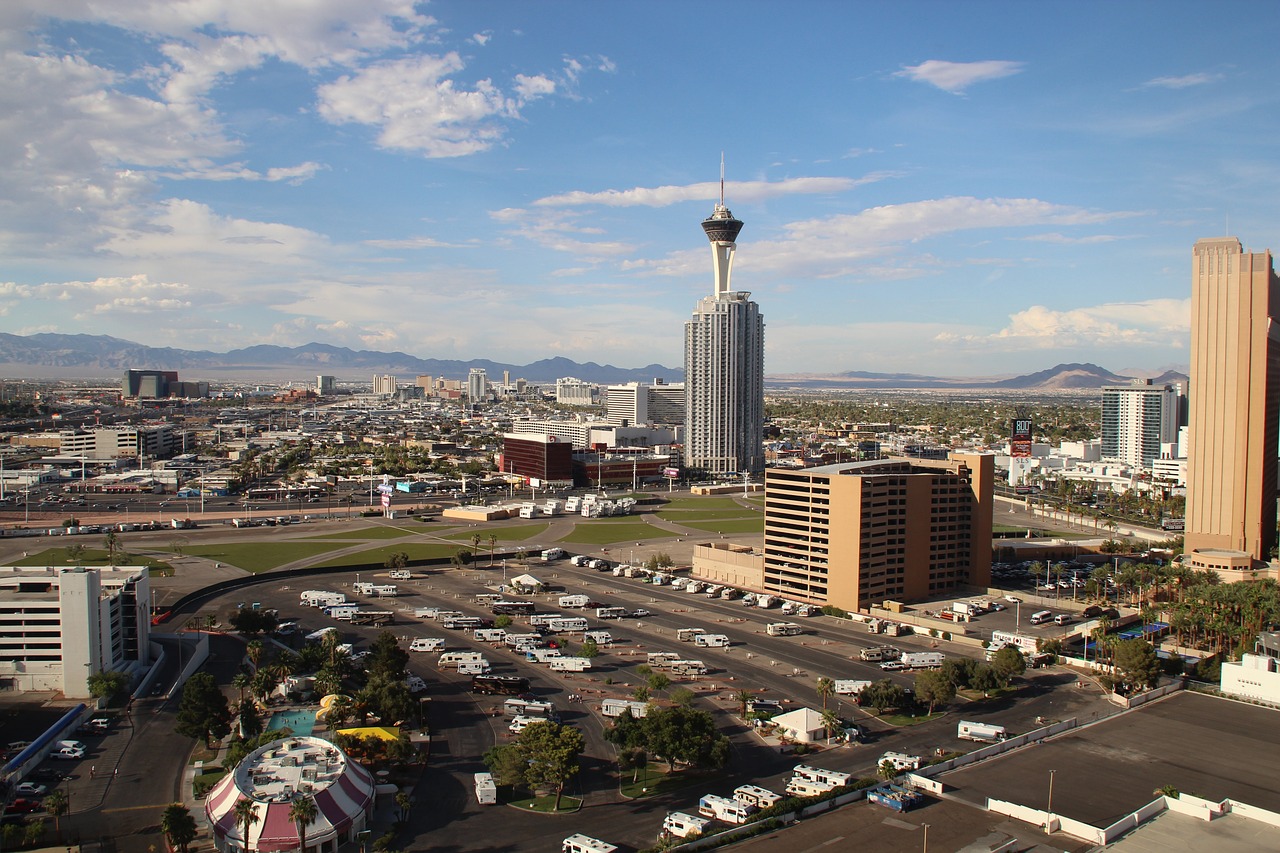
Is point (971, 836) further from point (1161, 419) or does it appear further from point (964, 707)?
point (1161, 419)

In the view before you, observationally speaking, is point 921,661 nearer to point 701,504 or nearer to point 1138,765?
point 1138,765

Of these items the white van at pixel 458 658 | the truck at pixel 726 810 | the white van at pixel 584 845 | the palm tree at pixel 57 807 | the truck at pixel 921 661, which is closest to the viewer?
the white van at pixel 584 845

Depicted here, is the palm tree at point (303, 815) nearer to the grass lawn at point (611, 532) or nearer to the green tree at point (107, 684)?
the green tree at point (107, 684)

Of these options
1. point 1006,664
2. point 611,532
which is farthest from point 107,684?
point 611,532

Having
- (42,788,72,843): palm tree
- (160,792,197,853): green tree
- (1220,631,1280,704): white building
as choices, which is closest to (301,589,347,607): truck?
(42,788,72,843): palm tree

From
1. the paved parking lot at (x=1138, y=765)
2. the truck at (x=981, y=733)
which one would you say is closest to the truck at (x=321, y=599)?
the truck at (x=981, y=733)
